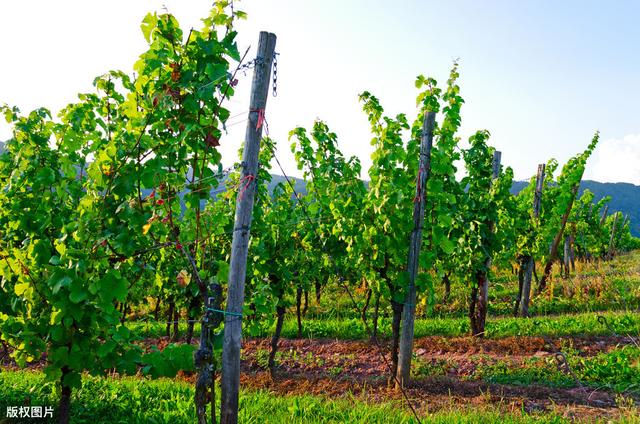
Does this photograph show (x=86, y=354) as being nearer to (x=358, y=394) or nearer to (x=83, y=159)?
(x=83, y=159)

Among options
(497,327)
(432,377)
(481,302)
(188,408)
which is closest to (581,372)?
(432,377)

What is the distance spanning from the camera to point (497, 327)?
8984mm

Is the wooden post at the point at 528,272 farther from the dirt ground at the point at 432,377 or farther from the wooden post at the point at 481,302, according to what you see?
the dirt ground at the point at 432,377

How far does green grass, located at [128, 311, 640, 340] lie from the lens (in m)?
8.59

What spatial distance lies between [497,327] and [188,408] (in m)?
6.31

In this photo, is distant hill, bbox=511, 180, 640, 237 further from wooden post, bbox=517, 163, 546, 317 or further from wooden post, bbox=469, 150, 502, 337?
wooden post, bbox=469, 150, 502, 337

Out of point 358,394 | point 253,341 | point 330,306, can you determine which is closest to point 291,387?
point 358,394

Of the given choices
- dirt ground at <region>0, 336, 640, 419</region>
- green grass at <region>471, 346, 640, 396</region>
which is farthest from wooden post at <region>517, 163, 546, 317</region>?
green grass at <region>471, 346, 640, 396</region>

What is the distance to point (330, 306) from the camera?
12.8 m

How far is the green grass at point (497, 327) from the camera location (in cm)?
859

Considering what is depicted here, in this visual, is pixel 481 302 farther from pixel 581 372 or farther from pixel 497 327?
pixel 581 372

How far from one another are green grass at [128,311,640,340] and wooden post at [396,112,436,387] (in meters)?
3.31

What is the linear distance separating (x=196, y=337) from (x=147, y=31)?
8.01 m

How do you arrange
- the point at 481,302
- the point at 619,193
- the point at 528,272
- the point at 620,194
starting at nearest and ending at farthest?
the point at 481,302 → the point at 528,272 → the point at 620,194 → the point at 619,193
